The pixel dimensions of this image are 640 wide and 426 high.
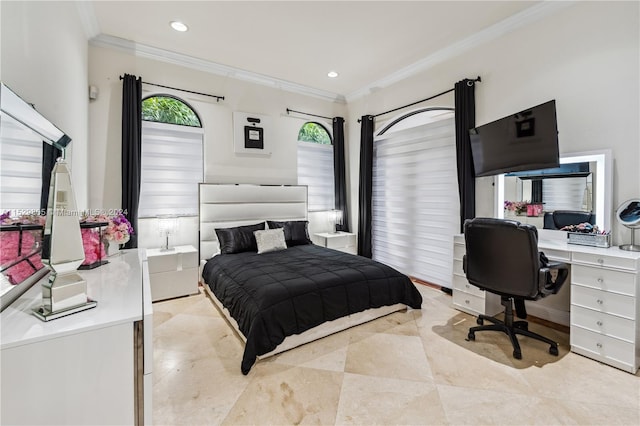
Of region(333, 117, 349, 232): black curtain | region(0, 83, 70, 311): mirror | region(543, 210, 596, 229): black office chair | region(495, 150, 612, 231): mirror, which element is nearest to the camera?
region(0, 83, 70, 311): mirror

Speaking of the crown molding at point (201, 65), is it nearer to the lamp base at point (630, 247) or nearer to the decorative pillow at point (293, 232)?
the decorative pillow at point (293, 232)

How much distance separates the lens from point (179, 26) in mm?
3215

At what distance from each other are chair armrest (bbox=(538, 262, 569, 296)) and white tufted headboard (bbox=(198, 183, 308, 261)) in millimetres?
3351

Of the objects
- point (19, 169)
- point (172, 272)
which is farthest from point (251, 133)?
point (19, 169)

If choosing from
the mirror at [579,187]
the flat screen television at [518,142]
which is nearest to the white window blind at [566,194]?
the mirror at [579,187]

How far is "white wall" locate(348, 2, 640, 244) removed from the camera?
7.98 ft

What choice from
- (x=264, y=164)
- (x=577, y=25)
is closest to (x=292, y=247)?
(x=264, y=164)

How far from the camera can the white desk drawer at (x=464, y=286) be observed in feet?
10.1

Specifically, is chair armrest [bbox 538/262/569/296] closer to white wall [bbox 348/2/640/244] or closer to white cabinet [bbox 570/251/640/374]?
white cabinet [bbox 570/251/640/374]

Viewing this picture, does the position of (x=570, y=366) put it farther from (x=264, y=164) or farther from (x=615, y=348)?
(x=264, y=164)

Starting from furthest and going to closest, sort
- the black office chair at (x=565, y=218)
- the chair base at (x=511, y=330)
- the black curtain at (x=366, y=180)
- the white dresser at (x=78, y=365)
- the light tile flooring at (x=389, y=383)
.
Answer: the black curtain at (x=366, y=180)
the black office chair at (x=565, y=218)
the chair base at (x=511, y=330)
the light tile flooring at (x=389, y=383)
the white dresser at (x=78, y=365)

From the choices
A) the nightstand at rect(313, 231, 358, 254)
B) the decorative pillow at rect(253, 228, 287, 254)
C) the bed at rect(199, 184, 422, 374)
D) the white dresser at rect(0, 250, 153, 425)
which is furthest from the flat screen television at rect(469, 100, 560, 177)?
the white dresser at rect(0, 250, 153, 425)

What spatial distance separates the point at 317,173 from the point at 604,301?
4.03 m

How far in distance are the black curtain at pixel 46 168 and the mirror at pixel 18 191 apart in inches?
0.9
